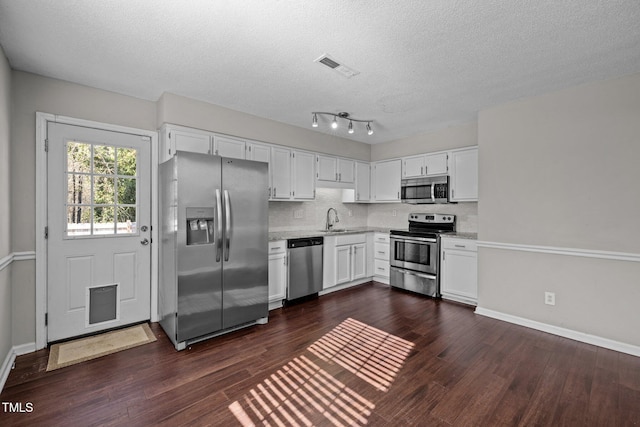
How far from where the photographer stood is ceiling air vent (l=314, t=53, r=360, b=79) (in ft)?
8.07

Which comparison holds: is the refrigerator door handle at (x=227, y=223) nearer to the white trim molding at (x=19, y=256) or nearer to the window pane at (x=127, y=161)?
the window pane at (x=127, y=161)

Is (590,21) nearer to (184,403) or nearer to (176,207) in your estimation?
(176,207)

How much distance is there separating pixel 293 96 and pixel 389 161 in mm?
2540

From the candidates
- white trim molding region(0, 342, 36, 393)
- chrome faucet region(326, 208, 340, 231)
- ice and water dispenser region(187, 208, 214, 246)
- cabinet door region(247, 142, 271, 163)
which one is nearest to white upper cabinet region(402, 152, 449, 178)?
chrome faucet region(326, 208, 340, 231)

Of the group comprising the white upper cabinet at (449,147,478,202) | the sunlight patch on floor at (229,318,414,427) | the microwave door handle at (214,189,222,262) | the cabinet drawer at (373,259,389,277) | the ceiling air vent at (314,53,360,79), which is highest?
the ceiling air vent at (314,53,360,79)

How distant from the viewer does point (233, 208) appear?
307 cm

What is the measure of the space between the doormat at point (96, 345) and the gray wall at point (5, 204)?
34cm

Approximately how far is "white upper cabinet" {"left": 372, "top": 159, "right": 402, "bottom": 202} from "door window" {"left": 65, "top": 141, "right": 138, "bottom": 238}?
12.5 feet

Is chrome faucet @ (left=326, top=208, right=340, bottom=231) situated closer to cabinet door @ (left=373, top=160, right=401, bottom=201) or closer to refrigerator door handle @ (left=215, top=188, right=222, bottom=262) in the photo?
cabinet door @ (left=373, top=160, right=401, bottom=201)

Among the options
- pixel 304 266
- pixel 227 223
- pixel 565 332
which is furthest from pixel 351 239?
pixel 565 332

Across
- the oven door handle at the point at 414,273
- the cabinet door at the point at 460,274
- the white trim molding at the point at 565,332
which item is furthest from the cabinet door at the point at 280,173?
the white trim molding at the point at 565,332

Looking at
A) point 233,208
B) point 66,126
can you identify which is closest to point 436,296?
point 233,208

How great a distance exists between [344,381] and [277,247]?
77.5 inches

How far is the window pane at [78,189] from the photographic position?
9.59ft
